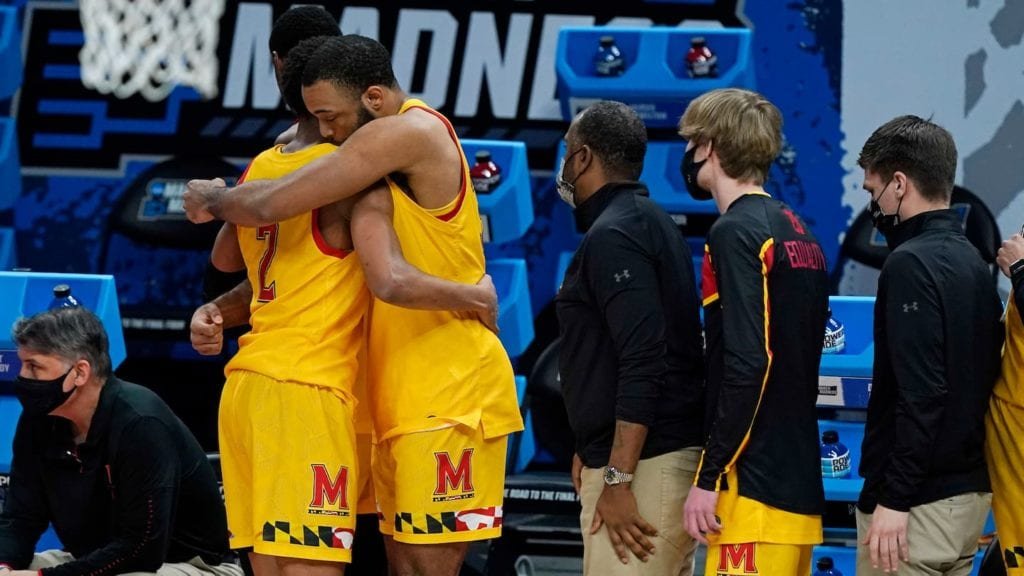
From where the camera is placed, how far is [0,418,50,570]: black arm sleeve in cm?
440

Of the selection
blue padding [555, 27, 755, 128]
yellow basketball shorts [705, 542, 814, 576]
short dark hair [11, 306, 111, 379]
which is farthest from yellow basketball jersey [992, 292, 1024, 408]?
blue padding [555, 27, 755, 128]

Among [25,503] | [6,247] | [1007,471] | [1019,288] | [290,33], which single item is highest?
[290,33]

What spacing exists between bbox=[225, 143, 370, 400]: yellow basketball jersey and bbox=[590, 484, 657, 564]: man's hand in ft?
2.49

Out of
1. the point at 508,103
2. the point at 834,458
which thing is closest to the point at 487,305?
the point at 834,458

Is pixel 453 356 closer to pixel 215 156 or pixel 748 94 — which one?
pixel 748 94

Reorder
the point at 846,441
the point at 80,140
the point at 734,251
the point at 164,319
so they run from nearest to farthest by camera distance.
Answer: the point at 734,251
the point at 846,441
the point at 164,319
the point at 80,140

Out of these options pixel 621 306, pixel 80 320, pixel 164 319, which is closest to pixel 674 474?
pixel 621 306

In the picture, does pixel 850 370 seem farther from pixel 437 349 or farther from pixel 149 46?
pixel 149 46

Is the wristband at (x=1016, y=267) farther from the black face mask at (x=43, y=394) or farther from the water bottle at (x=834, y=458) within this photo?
the black face mask at (x=43, y=394)

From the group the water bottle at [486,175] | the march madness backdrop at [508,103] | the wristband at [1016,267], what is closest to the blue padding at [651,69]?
the march madness backdrop at [508,103]

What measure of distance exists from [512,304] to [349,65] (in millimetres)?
2951

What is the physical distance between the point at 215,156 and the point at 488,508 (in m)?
4.28

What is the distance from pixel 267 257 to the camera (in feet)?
12.5

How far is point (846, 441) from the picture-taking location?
534 cm
